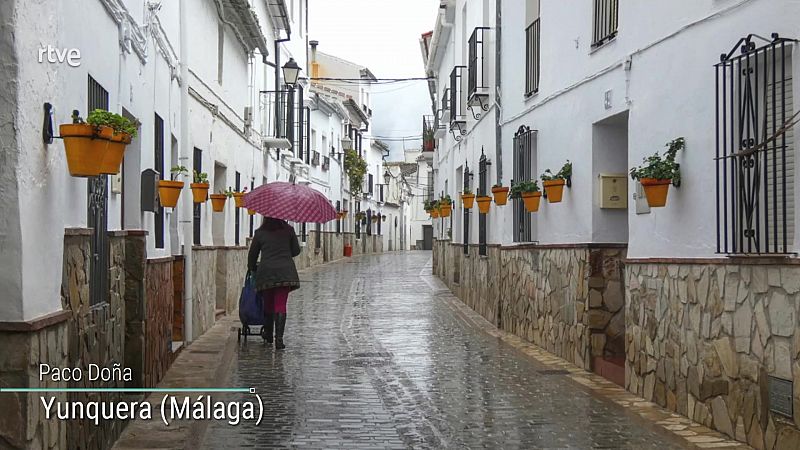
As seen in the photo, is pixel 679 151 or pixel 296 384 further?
pixel 296 384

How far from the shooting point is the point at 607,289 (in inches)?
390

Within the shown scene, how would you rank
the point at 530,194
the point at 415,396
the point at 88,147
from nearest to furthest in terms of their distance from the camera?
the point at 88,147, the point at 415,396, the point at 530,194

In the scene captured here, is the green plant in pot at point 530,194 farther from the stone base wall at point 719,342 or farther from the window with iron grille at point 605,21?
the stone base wall at point 719,342

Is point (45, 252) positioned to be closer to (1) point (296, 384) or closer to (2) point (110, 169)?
(2) point (110, 169)

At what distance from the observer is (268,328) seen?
468 inches

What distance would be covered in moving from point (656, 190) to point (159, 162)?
200 inches

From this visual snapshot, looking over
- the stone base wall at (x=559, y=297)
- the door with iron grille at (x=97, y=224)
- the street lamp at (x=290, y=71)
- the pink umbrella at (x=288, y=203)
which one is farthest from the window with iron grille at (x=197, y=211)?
the street lamp at (x=290, y=71)

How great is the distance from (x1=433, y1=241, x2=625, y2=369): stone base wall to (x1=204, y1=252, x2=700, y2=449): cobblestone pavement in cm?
46

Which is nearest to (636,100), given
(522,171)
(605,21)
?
(605,21)

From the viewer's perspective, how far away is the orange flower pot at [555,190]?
1087 centimetres

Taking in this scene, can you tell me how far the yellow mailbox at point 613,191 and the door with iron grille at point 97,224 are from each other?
17.4ft

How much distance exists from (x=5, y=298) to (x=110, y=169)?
3.88 feet

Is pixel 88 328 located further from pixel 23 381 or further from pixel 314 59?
pixel 314 59

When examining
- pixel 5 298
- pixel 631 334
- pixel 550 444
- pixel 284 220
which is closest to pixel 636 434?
pixel 550 444
